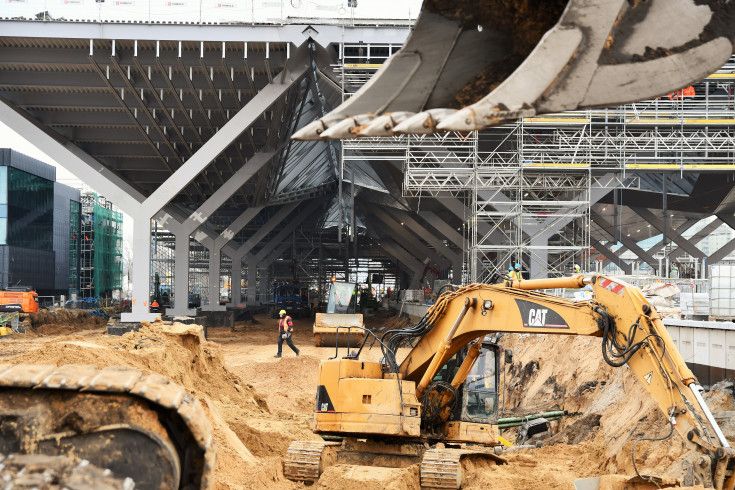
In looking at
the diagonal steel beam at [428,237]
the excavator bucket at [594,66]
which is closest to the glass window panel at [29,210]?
the diagonal steel beam at [428,237]

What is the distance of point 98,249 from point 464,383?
216 ft

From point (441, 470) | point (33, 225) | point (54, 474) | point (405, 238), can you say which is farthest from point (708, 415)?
point (33, 225)

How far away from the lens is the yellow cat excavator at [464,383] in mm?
7297

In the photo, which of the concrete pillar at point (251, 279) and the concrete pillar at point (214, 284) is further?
the concrete pillar at point (251, 279)

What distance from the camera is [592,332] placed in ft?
26.9

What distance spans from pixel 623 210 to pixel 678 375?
47.7 m

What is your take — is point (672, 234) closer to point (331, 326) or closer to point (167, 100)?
point (331, 326)

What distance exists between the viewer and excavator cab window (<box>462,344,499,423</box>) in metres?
10.6

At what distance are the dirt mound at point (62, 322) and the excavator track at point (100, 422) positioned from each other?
1307 inches

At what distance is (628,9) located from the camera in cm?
365

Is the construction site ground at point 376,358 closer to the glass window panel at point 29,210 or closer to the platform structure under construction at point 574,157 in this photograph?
the platform structure under construction at point 574,157

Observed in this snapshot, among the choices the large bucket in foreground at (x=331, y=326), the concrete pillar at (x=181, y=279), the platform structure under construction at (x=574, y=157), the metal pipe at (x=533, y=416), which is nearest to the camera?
the metal pipe at (x=533, y=416)

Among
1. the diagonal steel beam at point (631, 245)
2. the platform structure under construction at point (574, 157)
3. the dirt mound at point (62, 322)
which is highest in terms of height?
the platform structure under construction at point (574, 157)

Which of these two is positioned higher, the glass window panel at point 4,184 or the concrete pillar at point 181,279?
the glass window panel at point 4,184
